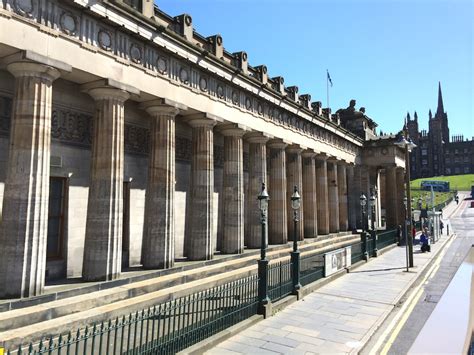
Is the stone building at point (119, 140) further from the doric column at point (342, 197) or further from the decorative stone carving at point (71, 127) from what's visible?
the doric column at point (342, 197)

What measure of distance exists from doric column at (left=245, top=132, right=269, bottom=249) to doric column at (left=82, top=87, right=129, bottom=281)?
401 inches

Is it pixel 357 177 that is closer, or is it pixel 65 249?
pixel 65 249

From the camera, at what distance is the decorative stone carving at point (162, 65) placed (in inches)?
549

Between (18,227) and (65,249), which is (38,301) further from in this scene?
(65,249)

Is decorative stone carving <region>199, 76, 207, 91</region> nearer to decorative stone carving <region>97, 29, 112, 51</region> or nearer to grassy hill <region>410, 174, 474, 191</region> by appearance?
decorative stone carving <region>97, 29, 112, 51</region>

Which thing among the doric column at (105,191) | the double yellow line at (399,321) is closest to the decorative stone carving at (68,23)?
the doric column at (105,191)

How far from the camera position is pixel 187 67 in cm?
1544

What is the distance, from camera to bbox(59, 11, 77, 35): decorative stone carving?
10.6 m

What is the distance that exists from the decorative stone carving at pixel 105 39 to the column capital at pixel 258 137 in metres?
10.3

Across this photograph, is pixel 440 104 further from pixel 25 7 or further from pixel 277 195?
pixel 25 7

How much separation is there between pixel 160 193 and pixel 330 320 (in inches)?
317

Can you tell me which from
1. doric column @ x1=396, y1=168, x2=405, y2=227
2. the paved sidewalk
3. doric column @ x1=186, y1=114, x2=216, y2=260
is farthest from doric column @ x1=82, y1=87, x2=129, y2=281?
doric column @ x1=396, y1=168, x2=405, y2=227

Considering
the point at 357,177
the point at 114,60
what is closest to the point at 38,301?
the point at 114,60

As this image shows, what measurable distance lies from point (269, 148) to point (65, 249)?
15.5 metres
